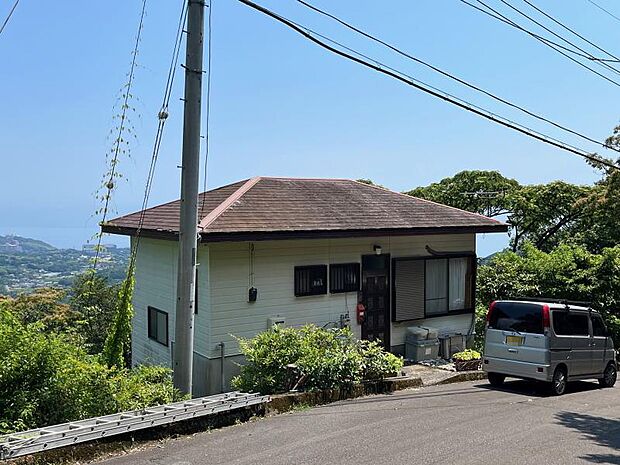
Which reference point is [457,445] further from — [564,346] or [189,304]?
[564,346]

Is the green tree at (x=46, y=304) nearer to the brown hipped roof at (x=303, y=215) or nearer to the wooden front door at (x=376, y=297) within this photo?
the brown hipped roof at (x=303, y=215)

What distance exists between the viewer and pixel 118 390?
23.8ft

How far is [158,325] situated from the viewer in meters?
14.1

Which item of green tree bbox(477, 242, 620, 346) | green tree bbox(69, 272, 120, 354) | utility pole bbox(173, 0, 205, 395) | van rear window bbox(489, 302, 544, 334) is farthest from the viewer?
green tree bbox(69, 272, 120, 354)

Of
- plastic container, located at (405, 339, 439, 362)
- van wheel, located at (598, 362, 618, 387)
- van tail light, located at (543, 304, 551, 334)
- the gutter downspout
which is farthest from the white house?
van tail light, located at (543, 304, 551, 334)

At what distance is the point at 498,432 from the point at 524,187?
30.6m

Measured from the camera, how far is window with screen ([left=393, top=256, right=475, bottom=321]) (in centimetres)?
1505

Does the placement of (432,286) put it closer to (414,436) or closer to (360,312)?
(360,312)

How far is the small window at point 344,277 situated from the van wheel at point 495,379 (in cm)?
358

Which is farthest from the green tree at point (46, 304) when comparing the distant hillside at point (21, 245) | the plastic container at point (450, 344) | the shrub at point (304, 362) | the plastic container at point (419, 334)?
the distant hillside at point (21, 245)

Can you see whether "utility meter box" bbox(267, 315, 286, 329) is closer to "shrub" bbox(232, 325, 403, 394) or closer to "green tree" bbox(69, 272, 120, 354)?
"shrub" bbox(232, 325, 403, 394)

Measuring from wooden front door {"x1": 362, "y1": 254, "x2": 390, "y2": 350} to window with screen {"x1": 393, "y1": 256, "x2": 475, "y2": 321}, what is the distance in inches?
9.2

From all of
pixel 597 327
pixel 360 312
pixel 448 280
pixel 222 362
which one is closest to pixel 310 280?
pixel 360 312

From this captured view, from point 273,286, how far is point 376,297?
311cm
